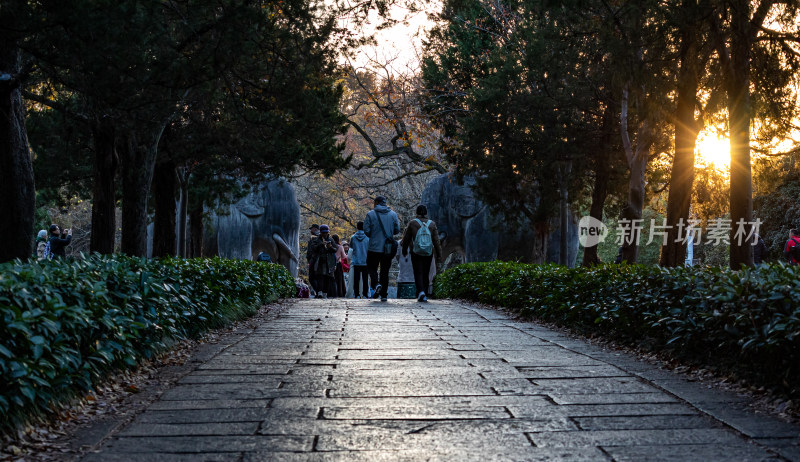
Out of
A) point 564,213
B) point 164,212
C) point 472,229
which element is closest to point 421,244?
point 164,212

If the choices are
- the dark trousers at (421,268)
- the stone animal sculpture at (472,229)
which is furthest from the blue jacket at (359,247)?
the stone animal sculpture at (472,229)

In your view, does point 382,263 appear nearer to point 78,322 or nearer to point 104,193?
point 104,193

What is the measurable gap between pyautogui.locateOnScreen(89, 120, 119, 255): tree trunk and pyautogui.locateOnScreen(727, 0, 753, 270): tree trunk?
8.83 m

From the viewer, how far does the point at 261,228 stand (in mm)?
30203

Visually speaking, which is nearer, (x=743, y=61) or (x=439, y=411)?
(x=439, y=411)

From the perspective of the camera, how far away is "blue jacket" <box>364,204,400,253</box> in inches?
555

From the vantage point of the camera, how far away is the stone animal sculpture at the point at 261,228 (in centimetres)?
2889

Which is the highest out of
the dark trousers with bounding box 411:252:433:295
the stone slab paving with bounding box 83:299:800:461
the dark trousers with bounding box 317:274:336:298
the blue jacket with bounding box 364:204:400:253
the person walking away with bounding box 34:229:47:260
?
the blue jacket with bounding box 364:204:400:253

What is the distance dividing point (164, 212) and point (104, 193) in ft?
10.7

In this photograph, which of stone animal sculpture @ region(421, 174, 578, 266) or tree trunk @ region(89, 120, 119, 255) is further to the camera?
stone animal sculpture @ region(421, 174, 578, 266)

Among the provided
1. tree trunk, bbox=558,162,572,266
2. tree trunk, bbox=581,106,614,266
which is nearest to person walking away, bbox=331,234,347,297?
tree trunk, bbox=558,162,572,266

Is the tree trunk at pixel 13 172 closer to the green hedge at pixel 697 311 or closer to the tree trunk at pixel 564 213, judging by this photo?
the green hedge at pixel 697 311

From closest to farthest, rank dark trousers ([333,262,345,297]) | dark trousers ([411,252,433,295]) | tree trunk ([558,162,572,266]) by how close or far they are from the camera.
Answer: dark trousers ([411,252,433,295]), tree trunk ([558,162,572,266]), dark trousers ([333,262,345,297])

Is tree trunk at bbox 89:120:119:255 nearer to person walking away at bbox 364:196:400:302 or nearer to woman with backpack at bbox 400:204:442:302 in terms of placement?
person walking away at bbox 364:196:400:302
